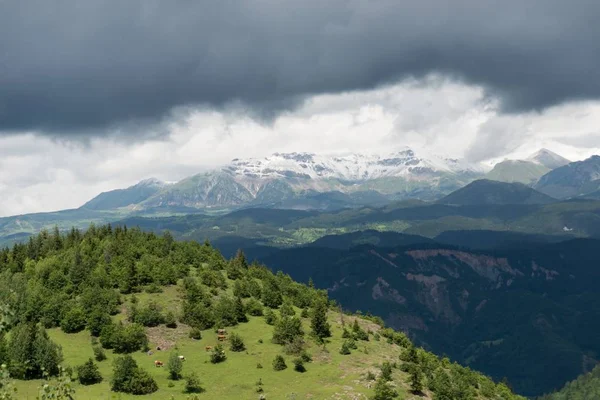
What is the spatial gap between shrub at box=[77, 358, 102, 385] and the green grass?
5.26 ft

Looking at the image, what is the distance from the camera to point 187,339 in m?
144

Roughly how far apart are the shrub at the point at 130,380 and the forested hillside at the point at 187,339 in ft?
0.79

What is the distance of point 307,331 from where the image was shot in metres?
153

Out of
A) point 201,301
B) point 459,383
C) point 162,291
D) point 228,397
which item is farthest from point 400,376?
point 162,291

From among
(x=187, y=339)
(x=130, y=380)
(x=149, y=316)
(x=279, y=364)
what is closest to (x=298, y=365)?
(x=279, y=364)

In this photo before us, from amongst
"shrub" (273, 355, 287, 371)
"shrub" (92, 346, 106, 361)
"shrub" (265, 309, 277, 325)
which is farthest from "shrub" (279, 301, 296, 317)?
"shrub" (92, 346, 106, 361)

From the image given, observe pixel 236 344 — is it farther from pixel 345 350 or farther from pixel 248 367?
pixel 345 350

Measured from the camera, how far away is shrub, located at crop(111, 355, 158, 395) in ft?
364

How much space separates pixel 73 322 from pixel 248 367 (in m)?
50.7

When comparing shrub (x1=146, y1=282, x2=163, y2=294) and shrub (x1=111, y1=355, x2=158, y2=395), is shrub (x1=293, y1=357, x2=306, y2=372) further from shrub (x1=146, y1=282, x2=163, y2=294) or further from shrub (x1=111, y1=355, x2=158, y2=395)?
shrub (x1=146, y1=282, x2=163, y2=294)

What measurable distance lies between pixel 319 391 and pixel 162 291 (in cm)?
7420

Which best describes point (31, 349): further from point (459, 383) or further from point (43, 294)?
point (459, 383)

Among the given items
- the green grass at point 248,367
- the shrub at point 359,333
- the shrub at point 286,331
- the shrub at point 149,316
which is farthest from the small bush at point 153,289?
the shrub at point 359,333

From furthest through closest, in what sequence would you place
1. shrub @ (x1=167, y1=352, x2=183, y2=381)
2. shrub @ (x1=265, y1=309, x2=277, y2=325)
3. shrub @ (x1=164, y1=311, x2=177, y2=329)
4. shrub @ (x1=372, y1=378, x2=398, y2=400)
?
shrub @ (x1=265, y1=309, x2=277, y2=325) → shrub @ (x1=164, y1=311, x2=177, y2=329) → shrub @ (x1=167, y1=352, x2=183, y2=381) → shrub @ (x1=372, y1=378, x2=398, y2=400)
